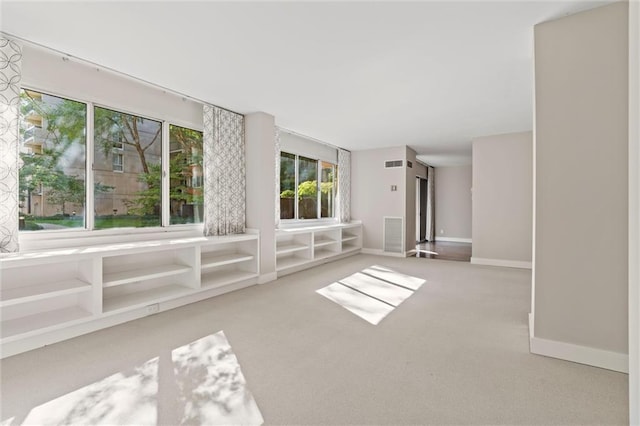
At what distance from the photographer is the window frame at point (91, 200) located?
2.80 m

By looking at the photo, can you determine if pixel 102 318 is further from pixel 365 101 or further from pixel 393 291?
pixel 365 101

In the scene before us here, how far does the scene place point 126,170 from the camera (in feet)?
11.4

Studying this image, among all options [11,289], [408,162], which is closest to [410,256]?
[408,162]

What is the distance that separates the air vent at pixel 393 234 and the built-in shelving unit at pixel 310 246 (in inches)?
25.6

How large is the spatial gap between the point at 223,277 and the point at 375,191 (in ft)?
14.5

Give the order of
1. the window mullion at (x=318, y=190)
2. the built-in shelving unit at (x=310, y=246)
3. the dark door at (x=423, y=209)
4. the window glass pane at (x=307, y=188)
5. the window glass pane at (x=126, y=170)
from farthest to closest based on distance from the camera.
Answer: the dark door at (x=423, y=209) → the window mullion at (x=318, y=190) → the window glass pane at (x=307, y=188) → the built-in shelving unit at (x=310, y=246) → the window glass pane at (x=126, y=170)

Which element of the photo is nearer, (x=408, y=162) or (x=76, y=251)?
(x=76, y=251)

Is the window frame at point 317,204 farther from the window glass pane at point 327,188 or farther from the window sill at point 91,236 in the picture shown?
the window sill at point 91,236

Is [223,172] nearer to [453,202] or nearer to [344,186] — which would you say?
[344,186]

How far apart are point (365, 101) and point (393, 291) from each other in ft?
8.71

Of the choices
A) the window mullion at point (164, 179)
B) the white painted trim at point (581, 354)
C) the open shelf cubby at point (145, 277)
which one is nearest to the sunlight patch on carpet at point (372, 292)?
the white painted trim at point (581, 354)

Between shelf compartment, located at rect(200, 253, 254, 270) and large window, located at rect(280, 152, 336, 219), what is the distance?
162cm

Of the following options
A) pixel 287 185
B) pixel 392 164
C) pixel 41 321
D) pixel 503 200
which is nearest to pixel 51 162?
pixel 41 321

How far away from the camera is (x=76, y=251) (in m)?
2.67
